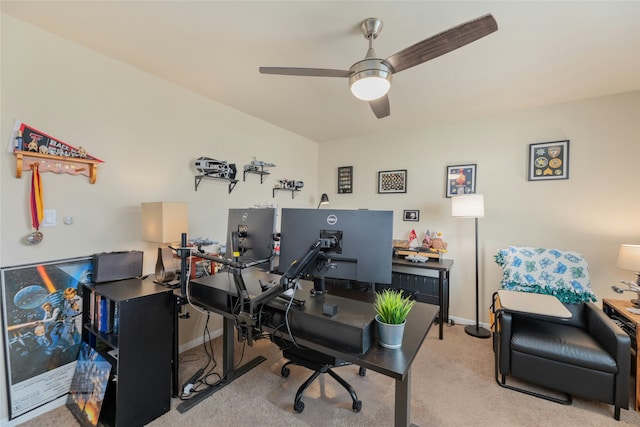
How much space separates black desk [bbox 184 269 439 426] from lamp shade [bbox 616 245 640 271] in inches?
73.5

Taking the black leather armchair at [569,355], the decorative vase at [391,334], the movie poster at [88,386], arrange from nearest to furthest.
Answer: the decorative vase at [391,334]
the movie poster at [88,386]
the black leather armchair at [569,355]

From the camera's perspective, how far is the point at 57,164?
6.05 ft

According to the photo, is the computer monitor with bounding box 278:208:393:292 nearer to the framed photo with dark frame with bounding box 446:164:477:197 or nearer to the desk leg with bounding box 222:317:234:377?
the desk leg with bounding box 222:317:234:377

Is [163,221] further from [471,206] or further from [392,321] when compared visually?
[471,206]

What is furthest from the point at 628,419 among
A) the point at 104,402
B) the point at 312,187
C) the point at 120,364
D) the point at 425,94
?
the point at 312,187

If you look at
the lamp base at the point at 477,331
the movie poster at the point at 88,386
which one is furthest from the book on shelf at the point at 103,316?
the lamp base at the point at 477,331

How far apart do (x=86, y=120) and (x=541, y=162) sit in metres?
4.25

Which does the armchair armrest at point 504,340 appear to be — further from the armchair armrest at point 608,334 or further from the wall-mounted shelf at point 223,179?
the wall-mounted shelf at point 223,179

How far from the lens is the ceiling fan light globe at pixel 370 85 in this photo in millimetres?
1614

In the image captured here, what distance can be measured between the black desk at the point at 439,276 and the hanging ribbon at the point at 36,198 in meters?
2.83

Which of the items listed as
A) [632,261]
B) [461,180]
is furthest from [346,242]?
[461,180]

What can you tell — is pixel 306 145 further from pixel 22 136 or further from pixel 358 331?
pixel 358 331

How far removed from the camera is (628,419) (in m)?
1.78

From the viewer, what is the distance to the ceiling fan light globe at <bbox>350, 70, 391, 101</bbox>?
63.5 inches
